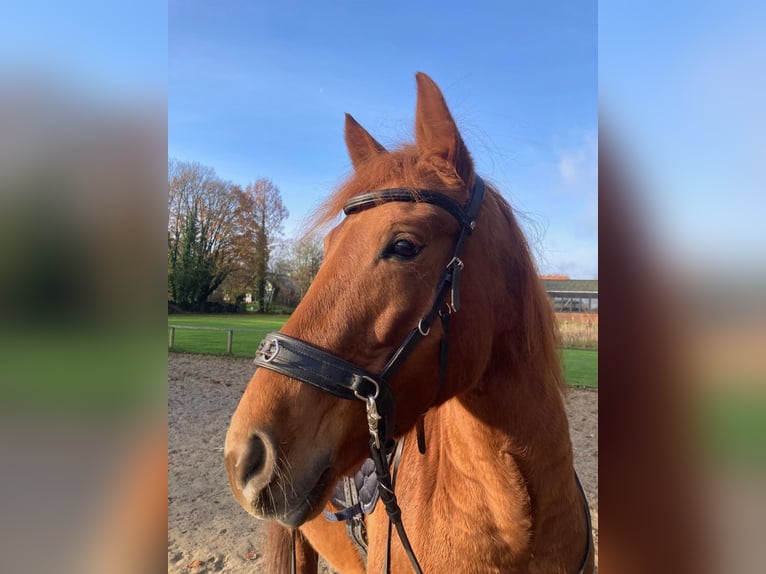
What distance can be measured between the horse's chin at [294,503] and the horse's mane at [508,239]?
86cm

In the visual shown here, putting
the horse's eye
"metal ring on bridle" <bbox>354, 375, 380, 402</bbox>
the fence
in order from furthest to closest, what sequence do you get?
the fence → the horse's eye → "metal ring on bridle" <bbox>354, 375, 380, 402</bbox>

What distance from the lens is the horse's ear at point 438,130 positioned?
1.67m

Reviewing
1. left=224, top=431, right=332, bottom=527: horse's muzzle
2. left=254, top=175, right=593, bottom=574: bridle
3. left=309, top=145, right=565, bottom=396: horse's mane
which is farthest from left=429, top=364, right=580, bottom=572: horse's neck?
left=224, top=431, right=332, bottom=527: horse's muzzle

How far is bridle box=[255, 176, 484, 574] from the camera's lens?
4.37 ft

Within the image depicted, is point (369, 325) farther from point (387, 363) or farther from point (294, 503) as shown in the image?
point (294, 503)

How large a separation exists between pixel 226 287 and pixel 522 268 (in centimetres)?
777

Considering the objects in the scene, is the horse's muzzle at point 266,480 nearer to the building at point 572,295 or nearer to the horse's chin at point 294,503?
the horse's chin at point 294,503

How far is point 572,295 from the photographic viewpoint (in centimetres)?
257

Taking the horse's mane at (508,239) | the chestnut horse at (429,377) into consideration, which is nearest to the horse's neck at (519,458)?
the chestnut horse at (429,377)

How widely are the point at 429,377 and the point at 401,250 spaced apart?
1.53 ft

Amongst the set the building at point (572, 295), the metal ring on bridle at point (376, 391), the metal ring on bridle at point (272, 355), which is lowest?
the metal ring on bridle at point (376, 391)

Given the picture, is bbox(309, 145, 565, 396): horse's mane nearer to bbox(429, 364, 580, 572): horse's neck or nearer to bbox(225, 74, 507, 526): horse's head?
bbox(225, 74, 507, 526): horse's head
